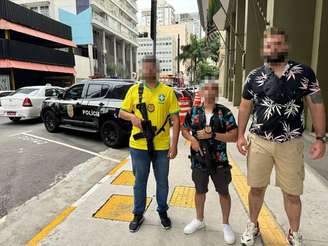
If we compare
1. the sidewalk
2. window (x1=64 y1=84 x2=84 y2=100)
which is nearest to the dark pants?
the sidewalk

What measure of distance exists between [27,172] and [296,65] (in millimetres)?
5122

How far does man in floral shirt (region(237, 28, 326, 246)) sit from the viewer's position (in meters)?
2.53

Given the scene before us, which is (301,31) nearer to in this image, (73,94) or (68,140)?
(73,94)

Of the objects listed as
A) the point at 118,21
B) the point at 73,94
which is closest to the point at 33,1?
the point at 118,21

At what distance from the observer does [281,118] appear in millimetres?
2580

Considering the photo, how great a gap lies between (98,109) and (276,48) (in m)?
5.93

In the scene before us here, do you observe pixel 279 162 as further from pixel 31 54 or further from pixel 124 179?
pixel 31 54

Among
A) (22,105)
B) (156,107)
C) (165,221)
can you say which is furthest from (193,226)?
(22,105)

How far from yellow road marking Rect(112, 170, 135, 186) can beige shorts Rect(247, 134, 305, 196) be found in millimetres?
2490

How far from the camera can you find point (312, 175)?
4867mm

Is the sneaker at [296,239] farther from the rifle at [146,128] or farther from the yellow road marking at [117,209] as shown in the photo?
the yellow road marking at [117,209]

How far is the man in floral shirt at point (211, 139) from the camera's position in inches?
114

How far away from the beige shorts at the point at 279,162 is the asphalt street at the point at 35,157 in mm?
3310

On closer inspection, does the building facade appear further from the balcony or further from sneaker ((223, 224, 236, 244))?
sneaker ((223, 224, 236, 244))
